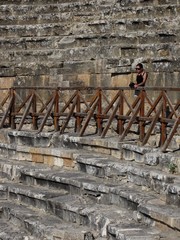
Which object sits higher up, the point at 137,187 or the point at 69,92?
the point at 69,92

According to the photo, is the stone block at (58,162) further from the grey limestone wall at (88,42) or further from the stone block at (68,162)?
the grey limestone wall at (88,42)

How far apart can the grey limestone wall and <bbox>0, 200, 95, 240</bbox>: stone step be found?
5.87 metres

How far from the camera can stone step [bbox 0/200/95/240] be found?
36.8ft

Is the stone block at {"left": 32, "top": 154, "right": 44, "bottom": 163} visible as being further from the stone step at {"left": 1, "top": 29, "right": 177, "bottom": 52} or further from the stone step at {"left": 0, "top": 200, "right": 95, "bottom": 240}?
the stone step at {"left": 1, "top": 29, "right": 177, "bottom": 52}

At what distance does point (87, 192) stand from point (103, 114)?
2530mm

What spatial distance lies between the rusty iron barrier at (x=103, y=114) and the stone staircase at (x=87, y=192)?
40cm

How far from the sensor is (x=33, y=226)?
468 inches

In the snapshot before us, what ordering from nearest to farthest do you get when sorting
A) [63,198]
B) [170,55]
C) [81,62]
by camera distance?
[63,198] → [170,55] → [81,62]

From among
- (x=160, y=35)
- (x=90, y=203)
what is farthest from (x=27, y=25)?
(x=90, y=203)

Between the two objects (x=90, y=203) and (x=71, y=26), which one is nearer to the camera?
(x=90, y=203)

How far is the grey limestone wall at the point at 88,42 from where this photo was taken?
59.2 feet

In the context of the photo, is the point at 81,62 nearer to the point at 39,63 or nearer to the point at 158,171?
the point at 39,63

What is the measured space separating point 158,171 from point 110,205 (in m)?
0.99

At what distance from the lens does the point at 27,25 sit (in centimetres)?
2117
